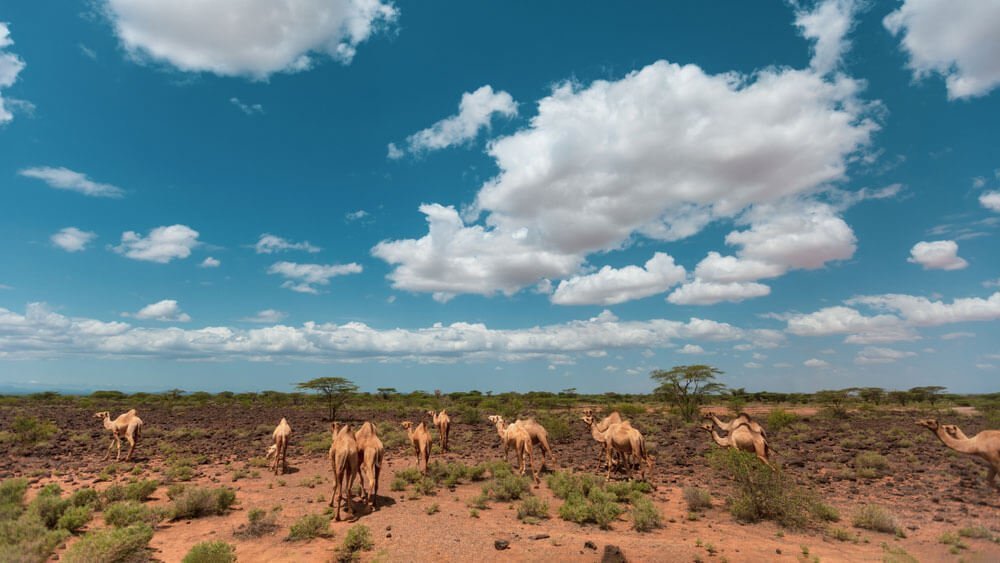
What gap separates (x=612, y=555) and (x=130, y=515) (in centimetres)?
1137

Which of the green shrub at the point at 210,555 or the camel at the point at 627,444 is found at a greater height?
the camel at the point at 627,444

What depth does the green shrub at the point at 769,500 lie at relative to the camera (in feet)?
37.3

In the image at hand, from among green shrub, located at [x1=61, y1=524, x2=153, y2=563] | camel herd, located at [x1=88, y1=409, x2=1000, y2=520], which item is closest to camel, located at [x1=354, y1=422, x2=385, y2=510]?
camel herd, located at [x1=88, y1=409, x2=1000, y2=520]

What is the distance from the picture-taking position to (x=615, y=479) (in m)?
15.8

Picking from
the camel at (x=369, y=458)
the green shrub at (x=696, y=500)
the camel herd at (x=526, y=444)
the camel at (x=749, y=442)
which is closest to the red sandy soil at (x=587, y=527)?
the green shrub at (x=696, y=500)

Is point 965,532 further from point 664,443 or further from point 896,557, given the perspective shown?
point 664,443

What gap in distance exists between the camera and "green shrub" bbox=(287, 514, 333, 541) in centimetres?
1048

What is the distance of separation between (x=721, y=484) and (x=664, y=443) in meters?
8.52

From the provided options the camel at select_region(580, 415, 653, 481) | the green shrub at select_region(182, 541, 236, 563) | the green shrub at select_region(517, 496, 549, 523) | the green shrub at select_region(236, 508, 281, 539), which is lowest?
the green shrub at select_region(236, 508, 281, 539)

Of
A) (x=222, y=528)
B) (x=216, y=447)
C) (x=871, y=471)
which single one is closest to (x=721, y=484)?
(x=871, y=471)

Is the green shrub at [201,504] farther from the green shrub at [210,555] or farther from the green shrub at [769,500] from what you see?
the green shrub at [769,500]

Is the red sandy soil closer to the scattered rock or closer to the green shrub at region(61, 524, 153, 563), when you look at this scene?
the scattered rock

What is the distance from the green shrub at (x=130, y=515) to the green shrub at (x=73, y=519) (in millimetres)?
423

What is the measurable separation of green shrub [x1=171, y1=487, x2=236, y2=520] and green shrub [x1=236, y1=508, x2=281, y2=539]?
1.49 meters
